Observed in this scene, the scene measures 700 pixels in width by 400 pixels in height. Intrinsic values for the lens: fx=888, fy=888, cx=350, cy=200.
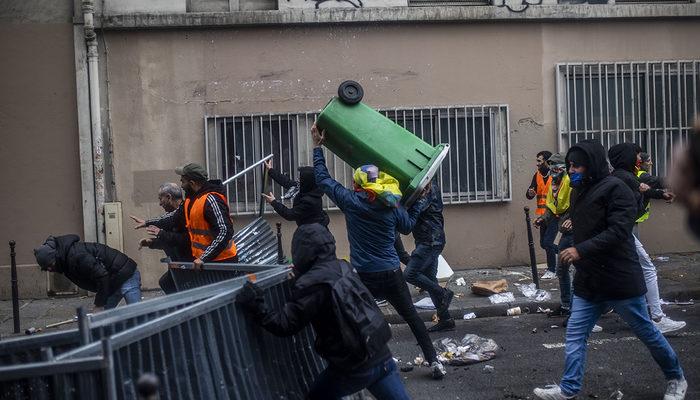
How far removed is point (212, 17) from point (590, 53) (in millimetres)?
5396

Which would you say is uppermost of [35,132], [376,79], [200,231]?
[376,79]

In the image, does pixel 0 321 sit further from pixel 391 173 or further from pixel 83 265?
pixel 391 173

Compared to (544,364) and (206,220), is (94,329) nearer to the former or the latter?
(206,220)

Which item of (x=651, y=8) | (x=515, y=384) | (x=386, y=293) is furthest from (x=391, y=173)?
(x=651, y=8)

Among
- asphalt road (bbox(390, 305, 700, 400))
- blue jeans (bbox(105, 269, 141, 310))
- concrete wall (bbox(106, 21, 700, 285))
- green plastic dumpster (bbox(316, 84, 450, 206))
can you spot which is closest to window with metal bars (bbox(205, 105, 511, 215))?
concrete wall (bbox(106, 21, 700, 285))

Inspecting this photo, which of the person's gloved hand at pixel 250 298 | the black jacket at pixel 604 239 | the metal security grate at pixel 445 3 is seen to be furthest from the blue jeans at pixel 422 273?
the metal security grate at pixel 445 3

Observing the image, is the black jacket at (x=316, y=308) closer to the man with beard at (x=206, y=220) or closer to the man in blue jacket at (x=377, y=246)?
the man in blue jacket at (x=377, y=246)

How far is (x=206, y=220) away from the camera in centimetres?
761

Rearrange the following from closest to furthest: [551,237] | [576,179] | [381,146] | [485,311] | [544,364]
A: [576,179] → [381,146] → [544,364] → [485,311] → [551,237]

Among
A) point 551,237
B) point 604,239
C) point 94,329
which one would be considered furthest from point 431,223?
point 94,329

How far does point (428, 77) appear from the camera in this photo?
12.4 m

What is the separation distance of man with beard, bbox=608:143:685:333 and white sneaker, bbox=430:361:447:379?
1.83 metres

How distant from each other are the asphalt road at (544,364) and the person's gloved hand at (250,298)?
235 cm

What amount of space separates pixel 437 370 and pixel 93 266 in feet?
9.86
